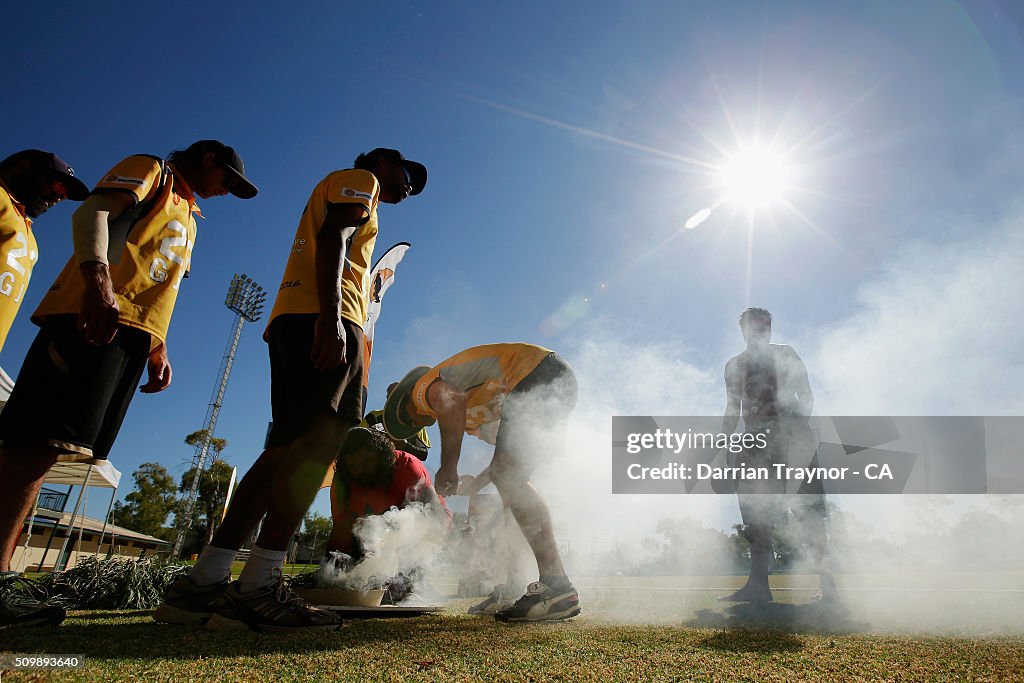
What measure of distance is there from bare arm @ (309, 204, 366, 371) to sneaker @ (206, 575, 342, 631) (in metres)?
0.94

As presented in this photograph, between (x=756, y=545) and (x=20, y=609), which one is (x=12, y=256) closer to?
(x=20, y=609)

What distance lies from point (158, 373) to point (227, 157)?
4.12ft

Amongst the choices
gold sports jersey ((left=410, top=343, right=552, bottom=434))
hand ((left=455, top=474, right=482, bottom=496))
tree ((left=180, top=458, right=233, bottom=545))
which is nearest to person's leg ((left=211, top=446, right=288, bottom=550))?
gold sports jersey ((left=410, top=343, right=552, bottom=434))

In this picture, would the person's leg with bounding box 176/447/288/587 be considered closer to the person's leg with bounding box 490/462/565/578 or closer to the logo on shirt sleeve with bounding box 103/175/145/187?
the person's leg with bounding box 490/462/565/578

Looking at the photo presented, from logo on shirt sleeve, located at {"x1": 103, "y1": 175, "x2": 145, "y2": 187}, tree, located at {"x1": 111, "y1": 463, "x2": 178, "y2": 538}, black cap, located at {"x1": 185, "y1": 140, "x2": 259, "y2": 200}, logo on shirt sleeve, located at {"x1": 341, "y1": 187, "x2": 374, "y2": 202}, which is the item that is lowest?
tree, located at {"x1": 111, "y1": 463, "x2": 178, "y2": 538}

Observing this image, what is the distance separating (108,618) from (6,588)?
0.74 metres

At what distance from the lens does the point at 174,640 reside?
1679mm

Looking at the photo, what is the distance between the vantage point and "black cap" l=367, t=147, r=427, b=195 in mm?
3068

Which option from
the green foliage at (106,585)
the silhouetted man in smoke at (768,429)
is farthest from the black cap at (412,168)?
the silhouetted man in smoke at (768,429)

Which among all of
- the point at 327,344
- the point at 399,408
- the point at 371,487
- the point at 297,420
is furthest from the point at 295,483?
the point at 371,487

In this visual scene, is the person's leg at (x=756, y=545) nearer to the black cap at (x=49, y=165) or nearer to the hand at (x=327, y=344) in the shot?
the hand at (x=327, y=344)

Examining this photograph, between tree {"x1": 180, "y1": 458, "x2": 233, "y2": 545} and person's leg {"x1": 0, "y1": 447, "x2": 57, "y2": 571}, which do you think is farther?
tree {"x1": 180, "y1": 458, "x2": 233, "y2": 545}

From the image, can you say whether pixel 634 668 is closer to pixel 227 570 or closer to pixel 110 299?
pixel 227 570

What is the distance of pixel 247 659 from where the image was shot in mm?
1421
